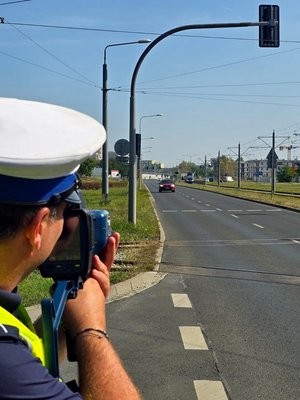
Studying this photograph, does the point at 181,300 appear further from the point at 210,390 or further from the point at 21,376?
the point at 21,376

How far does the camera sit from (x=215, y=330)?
605 centimetres

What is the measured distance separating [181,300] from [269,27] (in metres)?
10.9

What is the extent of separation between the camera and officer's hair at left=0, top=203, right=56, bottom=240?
1.16 m

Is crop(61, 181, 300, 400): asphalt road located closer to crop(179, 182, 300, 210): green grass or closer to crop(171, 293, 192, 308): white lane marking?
crop(171, 293, 192, 308): white lane marking

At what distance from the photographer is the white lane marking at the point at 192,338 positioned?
17.9 ft

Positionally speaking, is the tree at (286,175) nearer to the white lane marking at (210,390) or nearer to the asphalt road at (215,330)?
the asphalt road at (215,330)

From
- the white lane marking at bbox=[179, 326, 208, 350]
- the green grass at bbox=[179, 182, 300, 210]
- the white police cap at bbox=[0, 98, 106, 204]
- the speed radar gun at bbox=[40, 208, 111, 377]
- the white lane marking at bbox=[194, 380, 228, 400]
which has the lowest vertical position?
the green grass at bbox=[179, 182, 300, 210]

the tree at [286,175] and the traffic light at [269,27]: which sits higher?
the traffic light at [269,27]

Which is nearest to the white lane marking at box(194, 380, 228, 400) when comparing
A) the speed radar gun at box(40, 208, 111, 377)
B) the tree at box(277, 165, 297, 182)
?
the speed radar gun at box(40, 208, 111, 377)

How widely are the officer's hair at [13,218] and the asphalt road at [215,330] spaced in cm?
332

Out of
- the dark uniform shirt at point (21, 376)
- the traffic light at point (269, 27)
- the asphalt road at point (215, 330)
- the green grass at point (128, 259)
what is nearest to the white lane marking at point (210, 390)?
the asphalt road at point (215, 330)

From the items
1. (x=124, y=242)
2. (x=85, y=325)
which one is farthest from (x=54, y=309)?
(x=124, y=242)

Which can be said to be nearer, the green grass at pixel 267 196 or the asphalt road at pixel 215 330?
the asphalt road at pixel 215 330

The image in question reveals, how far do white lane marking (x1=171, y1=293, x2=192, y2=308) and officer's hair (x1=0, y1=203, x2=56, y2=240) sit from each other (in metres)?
6.20
